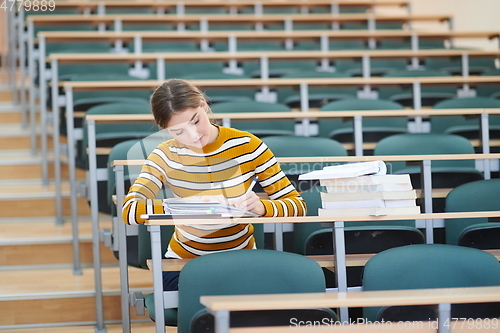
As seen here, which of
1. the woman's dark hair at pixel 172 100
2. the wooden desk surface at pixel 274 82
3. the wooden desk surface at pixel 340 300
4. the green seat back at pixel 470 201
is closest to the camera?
the wooden desk surface at pixel 340 300

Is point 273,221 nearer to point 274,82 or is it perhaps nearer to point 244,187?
point 244,187

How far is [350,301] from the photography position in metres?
1.05

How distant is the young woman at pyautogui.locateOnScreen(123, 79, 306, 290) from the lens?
1.48 m

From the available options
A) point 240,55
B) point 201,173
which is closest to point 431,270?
point 201,173

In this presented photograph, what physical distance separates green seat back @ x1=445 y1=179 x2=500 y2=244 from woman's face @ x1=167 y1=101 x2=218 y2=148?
0.81m

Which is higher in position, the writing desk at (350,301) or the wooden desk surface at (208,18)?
the wooden desk surface at (208,18)

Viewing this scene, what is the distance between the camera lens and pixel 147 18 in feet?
12.6

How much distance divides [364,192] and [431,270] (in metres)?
0.24

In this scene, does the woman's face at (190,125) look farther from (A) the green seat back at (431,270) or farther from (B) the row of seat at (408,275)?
(A) the green seat back at (431,270)

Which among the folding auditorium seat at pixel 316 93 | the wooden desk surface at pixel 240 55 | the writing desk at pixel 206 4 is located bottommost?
the folding auditorium seat at pixel 316 93

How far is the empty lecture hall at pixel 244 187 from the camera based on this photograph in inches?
54.0

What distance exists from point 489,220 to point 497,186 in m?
0.15

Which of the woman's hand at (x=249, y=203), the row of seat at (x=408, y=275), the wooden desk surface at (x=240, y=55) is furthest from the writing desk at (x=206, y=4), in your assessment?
the row of seat at (x=408, y=275)

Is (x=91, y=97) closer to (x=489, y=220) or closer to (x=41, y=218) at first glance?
(x=41, y=218)
